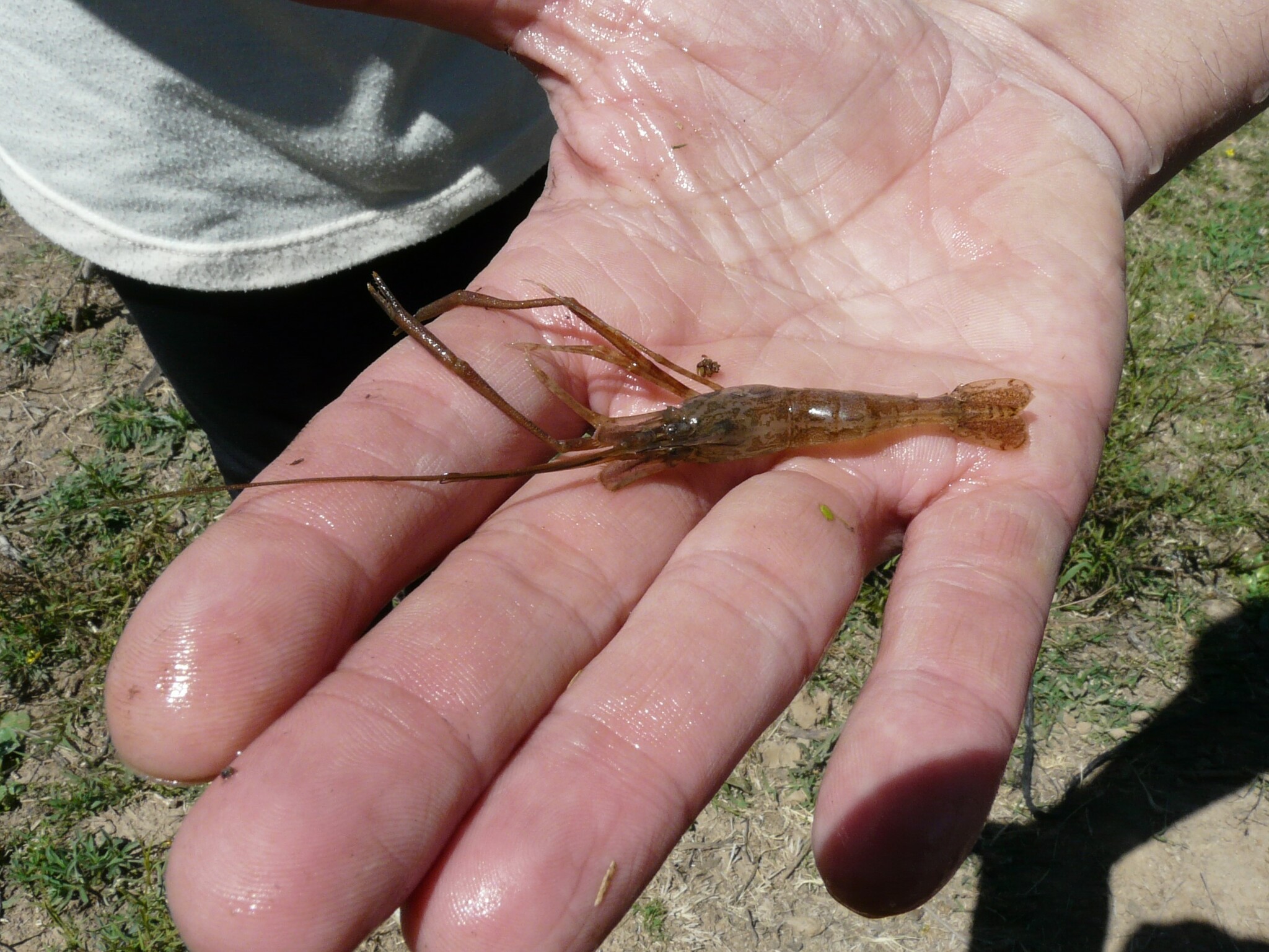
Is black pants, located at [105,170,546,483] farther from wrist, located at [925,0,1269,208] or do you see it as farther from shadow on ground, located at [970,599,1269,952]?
shadow on ground, located at [970,599,1269,952]

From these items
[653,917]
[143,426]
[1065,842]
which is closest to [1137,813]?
[1065,842]

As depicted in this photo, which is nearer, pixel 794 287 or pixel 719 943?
pixel 794 287

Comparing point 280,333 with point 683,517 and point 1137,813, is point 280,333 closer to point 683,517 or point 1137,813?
point 683,517

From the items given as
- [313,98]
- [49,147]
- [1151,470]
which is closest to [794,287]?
[313,98]

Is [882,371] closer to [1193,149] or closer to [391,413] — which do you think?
[391,413]

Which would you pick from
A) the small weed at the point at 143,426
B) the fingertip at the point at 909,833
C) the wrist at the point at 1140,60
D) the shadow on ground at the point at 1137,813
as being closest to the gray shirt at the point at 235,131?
the wrist at the point at 1140,60

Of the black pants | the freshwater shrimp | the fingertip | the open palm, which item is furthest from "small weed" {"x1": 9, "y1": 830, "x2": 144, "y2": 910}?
the fingertip
